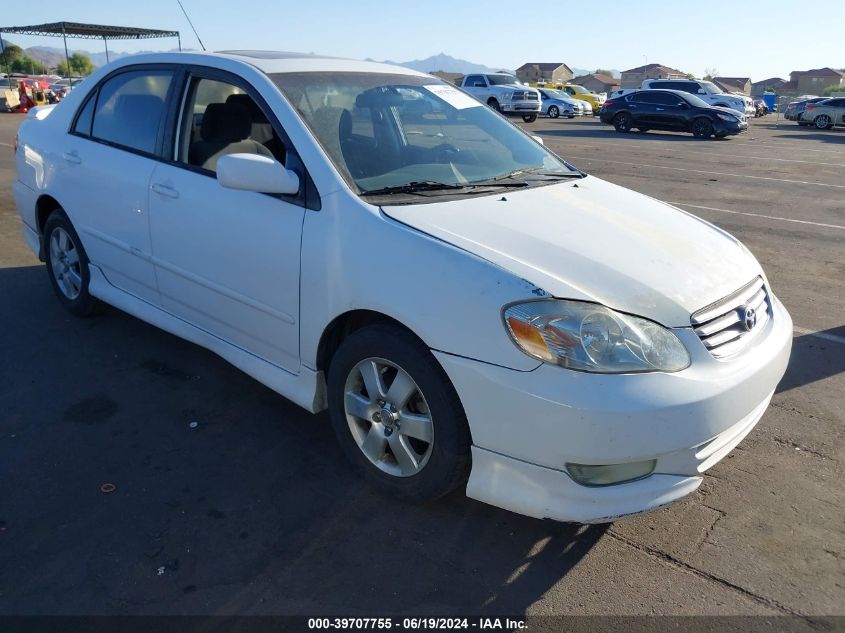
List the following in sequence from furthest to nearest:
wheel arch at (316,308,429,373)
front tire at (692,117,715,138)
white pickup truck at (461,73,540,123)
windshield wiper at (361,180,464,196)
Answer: white pickup truck at (461,73,540,123) < front tire at (692,117,715,138) < windshield wiper at (361,180,464,196) < wheel arch at (316,308,429,373)

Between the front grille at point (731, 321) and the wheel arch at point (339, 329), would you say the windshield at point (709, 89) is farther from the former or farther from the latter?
the wheel arch at point (339, 329)

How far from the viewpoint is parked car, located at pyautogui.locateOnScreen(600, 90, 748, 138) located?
22.5 m

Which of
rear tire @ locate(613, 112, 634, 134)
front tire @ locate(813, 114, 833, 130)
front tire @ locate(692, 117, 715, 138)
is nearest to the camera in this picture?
front tire @ locate(692, 117, 715, 138)

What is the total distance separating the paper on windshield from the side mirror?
52.7 inches

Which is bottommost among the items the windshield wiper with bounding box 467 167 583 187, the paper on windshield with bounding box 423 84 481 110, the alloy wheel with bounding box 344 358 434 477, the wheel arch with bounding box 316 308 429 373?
the alloy wheel with bounding box 344 358 434 477

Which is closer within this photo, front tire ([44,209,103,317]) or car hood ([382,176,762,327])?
car hood ([382,176,762,327])

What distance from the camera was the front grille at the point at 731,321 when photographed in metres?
2.58

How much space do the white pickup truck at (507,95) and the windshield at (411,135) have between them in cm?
2241

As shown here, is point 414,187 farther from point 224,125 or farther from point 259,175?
point 224,125

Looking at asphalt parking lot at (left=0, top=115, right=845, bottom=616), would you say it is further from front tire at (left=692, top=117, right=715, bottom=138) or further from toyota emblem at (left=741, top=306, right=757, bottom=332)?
front tire at (left=692, top=117, right=715, bottom=138)

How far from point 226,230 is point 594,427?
77.3 inches

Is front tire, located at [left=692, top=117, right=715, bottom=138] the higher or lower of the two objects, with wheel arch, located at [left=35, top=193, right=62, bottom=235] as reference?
lower

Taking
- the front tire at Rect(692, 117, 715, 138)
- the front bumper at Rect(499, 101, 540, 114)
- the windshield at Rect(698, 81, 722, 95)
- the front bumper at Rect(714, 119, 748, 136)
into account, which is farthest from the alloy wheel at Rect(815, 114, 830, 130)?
the front bumper at Rect(499, 101, 540, 114)

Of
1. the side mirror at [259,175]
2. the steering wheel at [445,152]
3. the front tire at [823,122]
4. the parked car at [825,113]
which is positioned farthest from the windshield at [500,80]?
the side mirror at [259,175]
